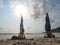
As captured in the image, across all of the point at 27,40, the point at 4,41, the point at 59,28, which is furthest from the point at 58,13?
the point at 4,41

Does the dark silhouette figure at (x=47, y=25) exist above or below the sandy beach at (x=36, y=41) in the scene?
above

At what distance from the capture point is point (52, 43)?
2.25 meters

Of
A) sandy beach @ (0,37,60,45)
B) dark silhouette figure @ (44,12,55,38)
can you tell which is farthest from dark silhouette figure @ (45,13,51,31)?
sandy beach @ (0,37,60,45)

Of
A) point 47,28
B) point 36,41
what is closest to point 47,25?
point 47,28

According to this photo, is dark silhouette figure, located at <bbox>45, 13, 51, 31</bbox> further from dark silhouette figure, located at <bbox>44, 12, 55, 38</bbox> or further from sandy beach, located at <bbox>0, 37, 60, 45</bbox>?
sandy beach, located at <bbox>0, 37, 60, 45</bbox>

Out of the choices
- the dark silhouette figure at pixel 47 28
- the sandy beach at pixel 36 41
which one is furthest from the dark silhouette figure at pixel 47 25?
the sandy beach at pixel 36 41

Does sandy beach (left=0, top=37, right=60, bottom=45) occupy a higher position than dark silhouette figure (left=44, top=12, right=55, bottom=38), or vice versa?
dark silhouette figure (left=44, top=12, right=55, bottom=38)

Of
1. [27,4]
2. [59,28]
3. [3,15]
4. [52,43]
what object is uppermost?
[27,4]

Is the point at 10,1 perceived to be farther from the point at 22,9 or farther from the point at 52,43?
the point at 52,43

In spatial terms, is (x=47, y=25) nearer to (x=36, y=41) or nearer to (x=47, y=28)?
(x=47, y=28)

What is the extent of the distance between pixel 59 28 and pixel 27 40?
496 mm

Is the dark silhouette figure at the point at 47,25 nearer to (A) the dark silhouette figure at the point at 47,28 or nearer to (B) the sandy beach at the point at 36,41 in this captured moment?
(A) the dark silhouette figure at the point at 47,28

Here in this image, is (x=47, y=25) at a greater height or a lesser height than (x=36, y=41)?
greater

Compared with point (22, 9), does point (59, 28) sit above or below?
below
